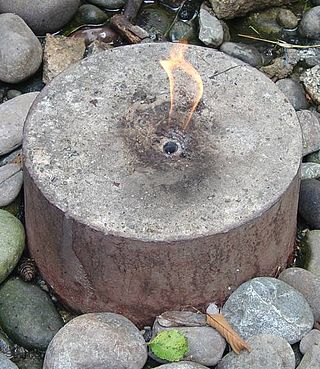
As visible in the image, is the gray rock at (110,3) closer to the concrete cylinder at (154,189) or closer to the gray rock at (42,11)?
the gray rock at (42,11)

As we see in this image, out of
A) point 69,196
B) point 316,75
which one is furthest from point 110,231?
point 316,75

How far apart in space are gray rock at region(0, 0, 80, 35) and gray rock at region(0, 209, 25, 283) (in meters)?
1.35

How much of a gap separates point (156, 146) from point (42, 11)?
156 cm

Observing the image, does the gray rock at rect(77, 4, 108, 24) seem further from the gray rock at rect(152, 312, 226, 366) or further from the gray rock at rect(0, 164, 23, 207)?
the gray rock at rect(152, 312, 226, 366)

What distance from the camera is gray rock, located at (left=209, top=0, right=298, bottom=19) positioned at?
15.3ft

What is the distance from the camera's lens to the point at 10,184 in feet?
11.9

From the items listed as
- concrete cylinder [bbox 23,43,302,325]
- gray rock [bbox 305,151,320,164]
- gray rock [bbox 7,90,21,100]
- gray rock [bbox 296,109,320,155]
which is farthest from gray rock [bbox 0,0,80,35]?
gray rock [bbox 305,151,320,164]

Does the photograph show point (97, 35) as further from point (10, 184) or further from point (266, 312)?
point (266, 312)

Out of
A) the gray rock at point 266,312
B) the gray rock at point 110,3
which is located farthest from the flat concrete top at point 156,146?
the gray rock at point 110,3

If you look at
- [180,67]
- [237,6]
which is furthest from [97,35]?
[180,67]

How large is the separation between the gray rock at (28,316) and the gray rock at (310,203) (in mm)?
1074

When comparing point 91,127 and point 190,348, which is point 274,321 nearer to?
point 190,348

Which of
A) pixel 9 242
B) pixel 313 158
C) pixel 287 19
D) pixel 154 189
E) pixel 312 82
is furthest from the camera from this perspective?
pixel 287 19

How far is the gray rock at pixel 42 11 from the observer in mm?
4508
